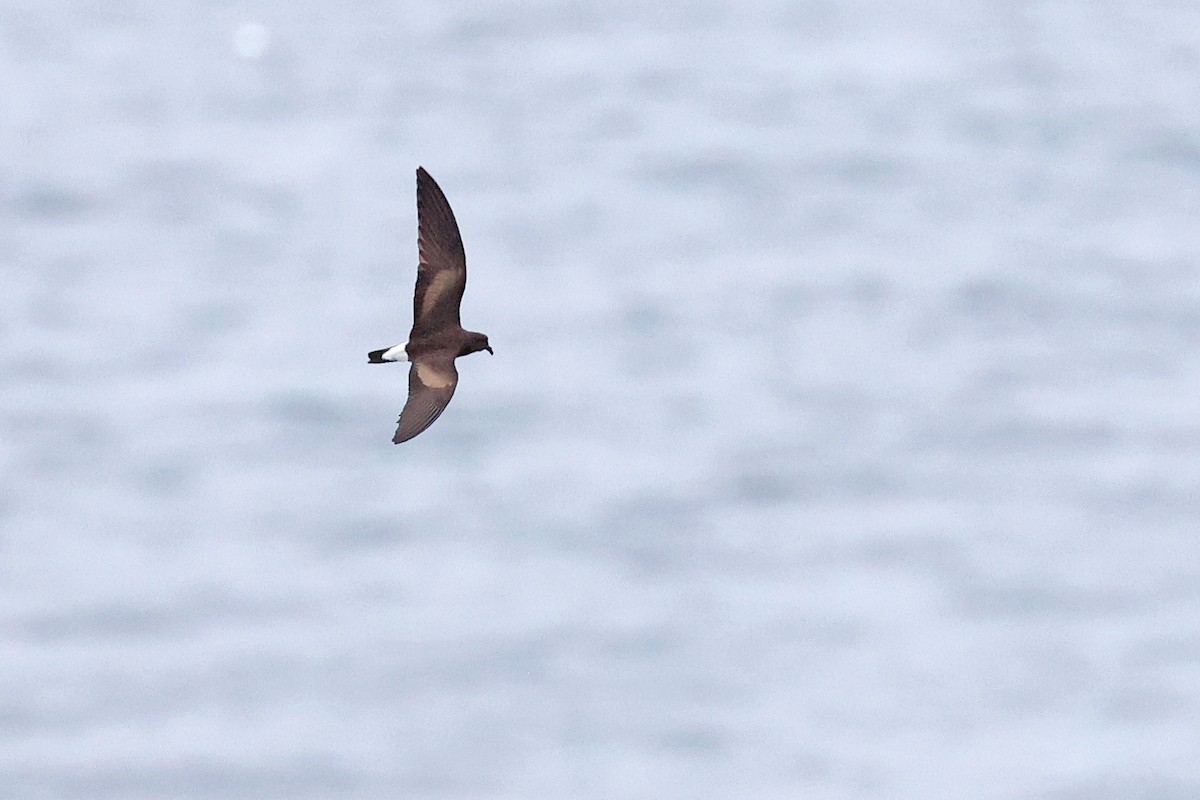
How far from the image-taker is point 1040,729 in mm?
193125

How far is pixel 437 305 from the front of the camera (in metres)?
25.6

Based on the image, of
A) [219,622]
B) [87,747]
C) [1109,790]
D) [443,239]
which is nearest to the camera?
[443,239]

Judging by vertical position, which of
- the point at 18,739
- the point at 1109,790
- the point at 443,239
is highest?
the point at 18,739

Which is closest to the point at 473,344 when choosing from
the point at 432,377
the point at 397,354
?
the point at 432,377

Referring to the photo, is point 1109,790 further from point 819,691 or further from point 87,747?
point 87,747

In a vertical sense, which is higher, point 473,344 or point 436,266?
point 436,266

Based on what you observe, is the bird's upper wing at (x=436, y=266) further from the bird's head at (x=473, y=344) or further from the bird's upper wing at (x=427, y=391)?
the bird's upper wing at (x=427, y=391)

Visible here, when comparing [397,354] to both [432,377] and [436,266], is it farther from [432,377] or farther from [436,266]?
[436,266]

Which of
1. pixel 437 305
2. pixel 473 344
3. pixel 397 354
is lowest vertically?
pixel 397 354

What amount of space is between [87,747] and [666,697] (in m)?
43.0

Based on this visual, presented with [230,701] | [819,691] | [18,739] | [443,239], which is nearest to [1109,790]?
[819,691]

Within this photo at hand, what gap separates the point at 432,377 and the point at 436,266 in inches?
48.6

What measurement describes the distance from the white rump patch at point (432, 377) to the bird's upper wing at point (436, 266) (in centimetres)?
47

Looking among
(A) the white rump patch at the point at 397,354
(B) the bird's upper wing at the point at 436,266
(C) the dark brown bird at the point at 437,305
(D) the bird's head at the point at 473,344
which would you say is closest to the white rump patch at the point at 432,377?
(C) the dark brown bird at the point at 437,305
